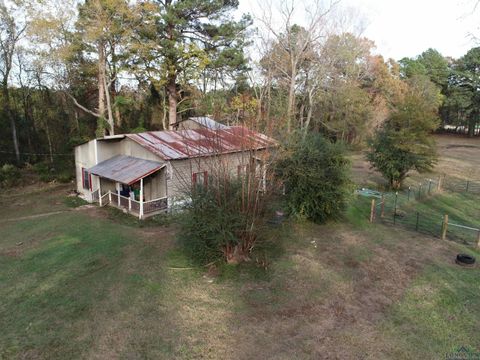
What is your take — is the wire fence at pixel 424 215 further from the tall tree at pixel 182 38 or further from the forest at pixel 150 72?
the tall tree at pixel 182 38

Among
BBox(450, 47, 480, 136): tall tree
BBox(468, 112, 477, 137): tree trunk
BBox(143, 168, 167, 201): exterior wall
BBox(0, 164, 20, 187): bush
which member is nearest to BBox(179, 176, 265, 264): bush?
BBox(143, 168, 167, 201): exterior wall

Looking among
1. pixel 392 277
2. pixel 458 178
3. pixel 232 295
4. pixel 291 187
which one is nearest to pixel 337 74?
pixel 458 178

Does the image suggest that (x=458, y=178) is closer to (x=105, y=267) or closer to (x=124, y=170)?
(x=124, y=170)

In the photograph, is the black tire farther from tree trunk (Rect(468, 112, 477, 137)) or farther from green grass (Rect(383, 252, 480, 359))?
tree trunk (Rect(468, 112, 477, 137))

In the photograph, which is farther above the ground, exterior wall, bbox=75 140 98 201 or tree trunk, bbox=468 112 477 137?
tree trunk, bbox=468 112 477 137

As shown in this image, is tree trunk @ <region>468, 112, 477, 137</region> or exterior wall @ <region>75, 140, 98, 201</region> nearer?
exterior wall @ <region>75, 140, 98, 201</region>

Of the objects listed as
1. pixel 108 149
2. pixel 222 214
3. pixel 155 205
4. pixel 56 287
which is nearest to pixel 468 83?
pixel 155 205

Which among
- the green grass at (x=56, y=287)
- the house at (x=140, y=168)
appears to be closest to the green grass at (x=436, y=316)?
the green grass at (x=56, y=287)
